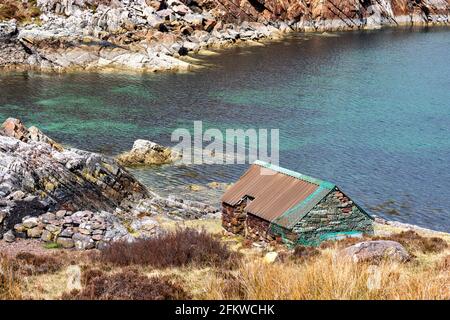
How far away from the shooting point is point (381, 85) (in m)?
93.8

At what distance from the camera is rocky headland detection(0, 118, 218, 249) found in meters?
30.1

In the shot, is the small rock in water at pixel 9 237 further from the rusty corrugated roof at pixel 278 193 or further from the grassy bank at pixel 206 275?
the rusty corrugated roof at pixel 278 193

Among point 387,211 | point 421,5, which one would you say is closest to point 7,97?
point 387,211

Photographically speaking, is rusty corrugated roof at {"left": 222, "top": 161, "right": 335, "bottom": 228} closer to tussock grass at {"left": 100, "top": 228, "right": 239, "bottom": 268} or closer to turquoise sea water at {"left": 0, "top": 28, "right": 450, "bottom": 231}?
tussock grass at {"left": 100, "top": 228, "right": 239, "bottom": 268}

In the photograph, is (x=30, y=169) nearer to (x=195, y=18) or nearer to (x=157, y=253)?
(x=157, y=253)

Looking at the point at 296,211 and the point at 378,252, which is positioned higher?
the point at 378,252

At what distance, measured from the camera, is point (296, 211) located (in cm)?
3088

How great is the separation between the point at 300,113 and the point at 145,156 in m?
27.0

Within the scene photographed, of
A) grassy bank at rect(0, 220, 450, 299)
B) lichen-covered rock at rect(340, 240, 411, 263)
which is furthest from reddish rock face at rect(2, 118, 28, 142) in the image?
lichen-covered rock at rect(340, 240, 411, 263)

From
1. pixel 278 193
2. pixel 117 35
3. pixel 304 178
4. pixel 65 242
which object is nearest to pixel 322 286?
pixel 65 242

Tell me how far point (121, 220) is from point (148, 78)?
2259 inches

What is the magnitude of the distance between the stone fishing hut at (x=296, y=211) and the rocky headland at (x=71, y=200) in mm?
5163

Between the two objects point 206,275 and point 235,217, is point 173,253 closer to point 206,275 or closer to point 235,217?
point 206,275

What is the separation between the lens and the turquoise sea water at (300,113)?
51062 mm
